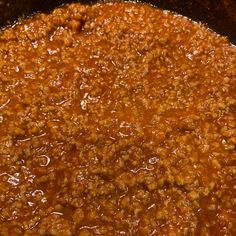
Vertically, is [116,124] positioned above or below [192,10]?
below

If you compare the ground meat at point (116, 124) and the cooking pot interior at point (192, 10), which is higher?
the cooking pot interior at point (192, 10)

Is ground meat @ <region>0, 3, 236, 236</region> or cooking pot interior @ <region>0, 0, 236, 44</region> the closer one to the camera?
ground meat @ <region>0, 3, 236, 236</region>

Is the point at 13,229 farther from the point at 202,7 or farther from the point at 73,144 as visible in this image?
the point at 202,7

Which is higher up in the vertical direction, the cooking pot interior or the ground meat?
the cooking pot interior

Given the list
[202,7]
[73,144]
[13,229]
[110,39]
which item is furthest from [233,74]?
[13,229]

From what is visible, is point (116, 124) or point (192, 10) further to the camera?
point (192, 10)
